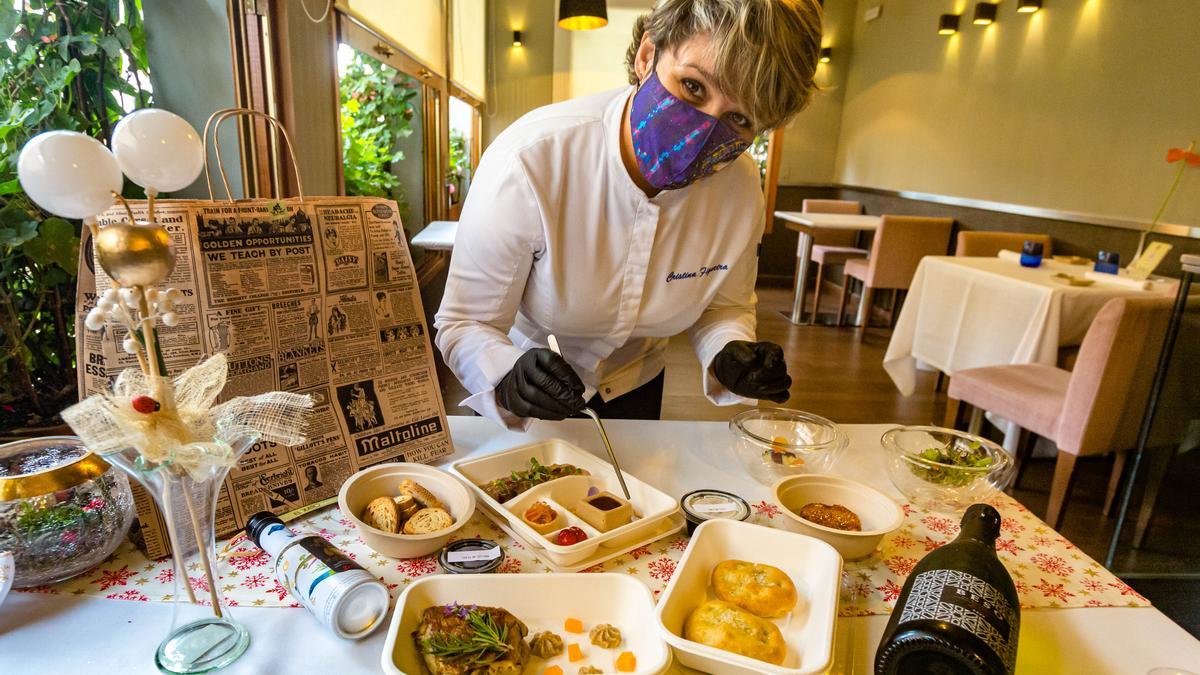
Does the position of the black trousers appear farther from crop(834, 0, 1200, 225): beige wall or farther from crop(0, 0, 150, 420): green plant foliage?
crop(834, 0, 1200, 225): beige wall

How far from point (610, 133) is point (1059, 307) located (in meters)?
2.43

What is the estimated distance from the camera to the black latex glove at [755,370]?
1.16 m

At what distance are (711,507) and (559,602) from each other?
303 mm

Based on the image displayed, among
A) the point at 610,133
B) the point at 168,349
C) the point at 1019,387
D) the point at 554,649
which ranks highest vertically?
the point at 610,133

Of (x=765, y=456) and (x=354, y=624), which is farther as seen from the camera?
(x=765, y=456)

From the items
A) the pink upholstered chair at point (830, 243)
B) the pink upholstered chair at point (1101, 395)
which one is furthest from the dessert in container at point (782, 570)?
the pink upholstered chair at point (830, 243)

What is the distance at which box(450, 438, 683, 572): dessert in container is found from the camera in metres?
0.83

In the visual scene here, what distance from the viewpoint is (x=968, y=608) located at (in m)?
0.62

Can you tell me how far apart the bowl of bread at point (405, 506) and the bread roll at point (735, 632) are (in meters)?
0.32

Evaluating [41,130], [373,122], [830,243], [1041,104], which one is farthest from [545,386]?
[830,243]

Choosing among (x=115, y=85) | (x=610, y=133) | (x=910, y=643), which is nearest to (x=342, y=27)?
(x=115, y=85)

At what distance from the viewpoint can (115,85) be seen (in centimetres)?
143

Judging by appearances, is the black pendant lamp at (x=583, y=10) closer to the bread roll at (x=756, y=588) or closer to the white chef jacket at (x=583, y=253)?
the white chef jacket at (x=583, y=253)

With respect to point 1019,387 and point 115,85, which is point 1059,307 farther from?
point 115,85
